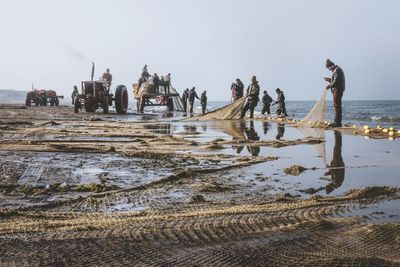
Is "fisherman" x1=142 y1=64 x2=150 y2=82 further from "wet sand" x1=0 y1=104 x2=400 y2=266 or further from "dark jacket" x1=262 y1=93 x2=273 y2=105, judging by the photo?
"wet sand" x1=0 y1=104 x2=400 y2=266

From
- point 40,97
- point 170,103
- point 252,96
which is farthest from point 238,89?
point 40,97

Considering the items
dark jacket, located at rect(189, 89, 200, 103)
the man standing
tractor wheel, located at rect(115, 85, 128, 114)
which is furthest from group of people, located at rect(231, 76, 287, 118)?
the man standing

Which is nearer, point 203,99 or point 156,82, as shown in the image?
point 156,82

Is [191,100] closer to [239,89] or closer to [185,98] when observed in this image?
[185,98]

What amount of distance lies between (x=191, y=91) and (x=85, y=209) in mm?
30047

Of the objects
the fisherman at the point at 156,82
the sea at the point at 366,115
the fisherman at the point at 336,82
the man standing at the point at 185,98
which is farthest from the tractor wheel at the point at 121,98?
the fisherman at the point at 336,82

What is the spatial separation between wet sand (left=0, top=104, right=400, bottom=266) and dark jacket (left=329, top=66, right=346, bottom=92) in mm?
6501

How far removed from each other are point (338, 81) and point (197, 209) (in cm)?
1073

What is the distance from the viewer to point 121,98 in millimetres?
24094

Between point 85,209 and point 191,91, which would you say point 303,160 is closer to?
point 85,209

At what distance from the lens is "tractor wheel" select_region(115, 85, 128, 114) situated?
2369 cm

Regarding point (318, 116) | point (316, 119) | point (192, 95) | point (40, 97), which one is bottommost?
point (316, 119)

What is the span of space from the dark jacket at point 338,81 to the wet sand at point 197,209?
6.50 meters

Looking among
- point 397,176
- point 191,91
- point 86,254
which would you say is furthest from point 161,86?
point 86,254
